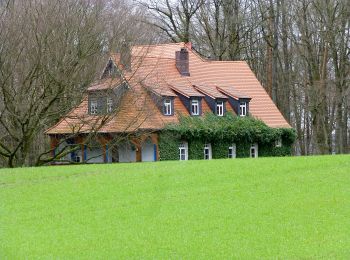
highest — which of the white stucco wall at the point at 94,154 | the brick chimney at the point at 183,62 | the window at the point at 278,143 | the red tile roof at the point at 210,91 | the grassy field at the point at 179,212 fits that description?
the brick chimney at the point at 183,62

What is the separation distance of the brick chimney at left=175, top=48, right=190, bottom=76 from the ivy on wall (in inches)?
175

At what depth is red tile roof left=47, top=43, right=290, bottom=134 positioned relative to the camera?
3662cm

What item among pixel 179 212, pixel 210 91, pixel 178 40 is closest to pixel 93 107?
pixel 210 91

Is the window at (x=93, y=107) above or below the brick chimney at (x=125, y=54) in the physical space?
below

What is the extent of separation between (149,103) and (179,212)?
908 inches

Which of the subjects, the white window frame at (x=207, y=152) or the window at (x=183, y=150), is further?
the white window frame at (x=207, y=152)

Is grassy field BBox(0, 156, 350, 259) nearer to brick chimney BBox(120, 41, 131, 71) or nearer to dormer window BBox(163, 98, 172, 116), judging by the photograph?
brick chimney BBox(120, 41, 131, 71)

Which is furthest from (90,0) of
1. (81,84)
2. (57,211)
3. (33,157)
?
(57,211)

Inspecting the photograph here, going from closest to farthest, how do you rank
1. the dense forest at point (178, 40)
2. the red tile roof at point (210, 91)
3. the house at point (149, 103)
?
the dense forest at point (178, 40)
the house at point (149, 103)
the red tile roof at point (210, 91)

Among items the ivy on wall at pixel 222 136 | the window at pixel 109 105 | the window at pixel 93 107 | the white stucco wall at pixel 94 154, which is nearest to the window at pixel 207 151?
the ivy on wall at pixel 222 136

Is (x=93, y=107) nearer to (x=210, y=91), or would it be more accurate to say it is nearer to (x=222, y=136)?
(x=222, y=136)

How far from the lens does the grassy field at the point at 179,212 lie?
1345cm

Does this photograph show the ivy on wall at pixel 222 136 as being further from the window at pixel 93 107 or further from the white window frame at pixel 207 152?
the window at pixel 93 107

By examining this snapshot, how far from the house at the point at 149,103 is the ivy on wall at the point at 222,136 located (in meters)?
0.38
